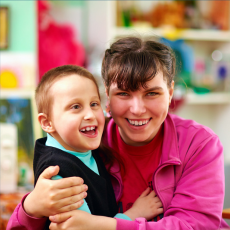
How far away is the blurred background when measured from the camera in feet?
8.24

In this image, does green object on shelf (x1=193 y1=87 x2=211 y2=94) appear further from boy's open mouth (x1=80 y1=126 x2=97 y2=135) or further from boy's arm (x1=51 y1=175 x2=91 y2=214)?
boy's arm (x1=51 y1=175 x2=91 y2=214)

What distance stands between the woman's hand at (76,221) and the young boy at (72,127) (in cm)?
4

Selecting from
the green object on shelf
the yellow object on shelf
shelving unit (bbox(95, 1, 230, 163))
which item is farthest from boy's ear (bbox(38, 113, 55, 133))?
the green object on shelf

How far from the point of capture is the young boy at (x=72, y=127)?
1.00 metres

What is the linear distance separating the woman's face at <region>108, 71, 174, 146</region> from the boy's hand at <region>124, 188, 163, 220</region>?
0.73 feet

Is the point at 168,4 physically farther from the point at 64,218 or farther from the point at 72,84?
the point at 64,218

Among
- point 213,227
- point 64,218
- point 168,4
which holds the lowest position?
point 213,227

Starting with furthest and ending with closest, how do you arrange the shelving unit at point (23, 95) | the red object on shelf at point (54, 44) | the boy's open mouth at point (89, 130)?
the red object on shelf at point (54, 44) < the shelving unit at point (23, 95) < the boy's open mouth at point (89, 130)

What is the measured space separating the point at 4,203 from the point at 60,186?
4.43ft

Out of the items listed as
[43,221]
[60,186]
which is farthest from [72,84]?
[43,221]

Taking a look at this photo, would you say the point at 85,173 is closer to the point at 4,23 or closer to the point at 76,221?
the point at 76,221

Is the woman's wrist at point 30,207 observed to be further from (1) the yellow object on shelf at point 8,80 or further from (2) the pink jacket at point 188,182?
(1) the yellow object on shelf at point 8,80

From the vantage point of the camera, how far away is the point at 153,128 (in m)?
1.19

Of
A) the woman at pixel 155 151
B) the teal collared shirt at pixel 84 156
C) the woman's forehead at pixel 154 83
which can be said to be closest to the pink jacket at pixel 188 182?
the woman at pixel 155 151
